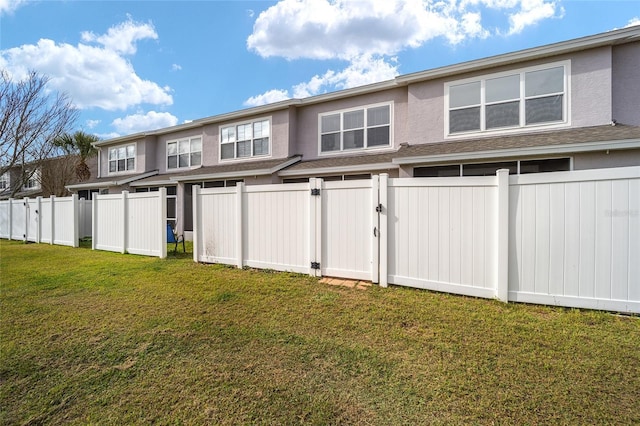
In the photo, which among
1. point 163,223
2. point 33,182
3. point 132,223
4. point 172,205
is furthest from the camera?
point 33,182

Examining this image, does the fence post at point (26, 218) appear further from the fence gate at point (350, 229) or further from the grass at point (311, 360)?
the fence gate at point (350, 229)

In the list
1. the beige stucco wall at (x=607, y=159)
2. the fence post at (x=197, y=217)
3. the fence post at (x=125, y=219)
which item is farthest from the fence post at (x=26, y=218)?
the beige stucco wall at (x=607, y=159)

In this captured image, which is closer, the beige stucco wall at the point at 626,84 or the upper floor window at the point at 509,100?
the beige stucco wall at the point at 626,84

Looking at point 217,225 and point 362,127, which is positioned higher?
point 362,127

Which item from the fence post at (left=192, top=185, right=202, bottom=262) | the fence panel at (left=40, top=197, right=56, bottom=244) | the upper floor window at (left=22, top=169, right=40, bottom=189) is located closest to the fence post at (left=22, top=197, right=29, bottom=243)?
the fence panel at (left=40, top=197, right=56, bottom=244)

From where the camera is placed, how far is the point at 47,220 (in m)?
11.8

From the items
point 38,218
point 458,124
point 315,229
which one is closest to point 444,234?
point 315,229

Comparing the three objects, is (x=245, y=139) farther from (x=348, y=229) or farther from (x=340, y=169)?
(x=348, y=229)

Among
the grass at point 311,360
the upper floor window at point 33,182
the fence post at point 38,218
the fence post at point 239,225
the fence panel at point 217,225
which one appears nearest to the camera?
the grass at point 311,360

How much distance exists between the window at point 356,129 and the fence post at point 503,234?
6738mm

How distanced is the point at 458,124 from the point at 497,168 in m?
2.17

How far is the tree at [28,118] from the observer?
14742 mm

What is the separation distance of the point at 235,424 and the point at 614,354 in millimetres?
3727

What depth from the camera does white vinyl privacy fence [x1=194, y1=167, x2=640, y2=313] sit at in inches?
149
